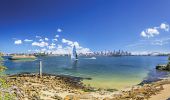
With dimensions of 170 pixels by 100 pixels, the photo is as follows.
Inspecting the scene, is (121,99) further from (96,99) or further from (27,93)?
(27,93)

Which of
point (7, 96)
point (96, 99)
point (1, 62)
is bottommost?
point (96, 99)

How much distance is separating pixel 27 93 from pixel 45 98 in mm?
1755

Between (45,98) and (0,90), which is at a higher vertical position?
(0,90)

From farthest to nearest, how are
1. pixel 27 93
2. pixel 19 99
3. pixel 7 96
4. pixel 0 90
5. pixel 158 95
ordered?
1. pixel 158 95
2. pixel 27 93
3. pixel 19 99
4. pixel 0 90
5. pixel 7 96

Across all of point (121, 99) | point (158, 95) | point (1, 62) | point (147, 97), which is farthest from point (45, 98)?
point (1, 62)

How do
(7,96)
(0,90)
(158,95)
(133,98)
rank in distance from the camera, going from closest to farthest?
(7,96)
(0,90)
(133,98)
(158,95)

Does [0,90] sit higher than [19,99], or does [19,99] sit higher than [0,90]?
[0,90]

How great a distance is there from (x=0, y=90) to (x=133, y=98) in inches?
598

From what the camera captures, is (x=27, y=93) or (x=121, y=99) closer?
(x=27, y=93)

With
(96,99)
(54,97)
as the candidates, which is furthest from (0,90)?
(96,99)

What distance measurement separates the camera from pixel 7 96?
904 centimetres

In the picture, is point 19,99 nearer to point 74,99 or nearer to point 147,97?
point 74,99

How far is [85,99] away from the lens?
23.8 meters

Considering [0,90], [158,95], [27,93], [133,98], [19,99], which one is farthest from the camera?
[158,95]
